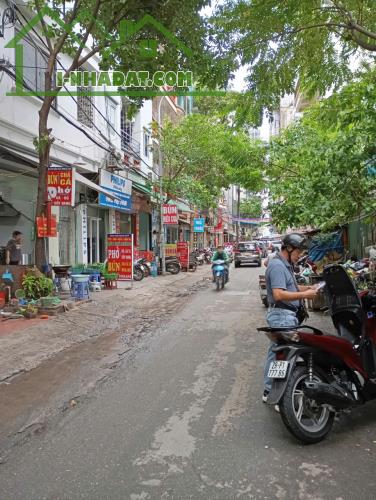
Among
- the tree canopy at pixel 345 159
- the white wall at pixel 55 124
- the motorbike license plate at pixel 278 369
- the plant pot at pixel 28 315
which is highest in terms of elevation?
the white wall at pixel 55 124

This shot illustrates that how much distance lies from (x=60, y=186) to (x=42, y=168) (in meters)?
0.96

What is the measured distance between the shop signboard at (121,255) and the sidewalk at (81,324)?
1.90 feet

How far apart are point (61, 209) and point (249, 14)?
11.2 meters

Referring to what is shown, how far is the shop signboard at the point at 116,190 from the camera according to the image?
17.2 m

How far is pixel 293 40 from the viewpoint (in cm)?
675

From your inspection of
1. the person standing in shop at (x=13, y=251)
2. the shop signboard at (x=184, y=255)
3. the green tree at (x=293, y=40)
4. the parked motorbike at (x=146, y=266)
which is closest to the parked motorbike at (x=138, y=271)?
the parked motorbike at (x=146, y=266)

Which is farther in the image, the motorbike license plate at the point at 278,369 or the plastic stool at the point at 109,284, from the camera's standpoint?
the plastic stool at the point at 109,284

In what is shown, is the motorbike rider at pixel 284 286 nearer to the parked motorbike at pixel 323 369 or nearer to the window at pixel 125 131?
the parked motorbike at pixel 323 369

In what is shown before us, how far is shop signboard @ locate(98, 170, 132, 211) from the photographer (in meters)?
17.2

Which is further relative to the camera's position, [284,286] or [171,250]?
[171,250]

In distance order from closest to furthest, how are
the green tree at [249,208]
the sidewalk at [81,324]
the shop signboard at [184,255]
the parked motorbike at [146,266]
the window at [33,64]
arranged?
the sidewalk at [81,324] → the window at [33,64] → the parked motorbike at [146,266] → the shop signboard at [184,255] → the green tree at [249,208]

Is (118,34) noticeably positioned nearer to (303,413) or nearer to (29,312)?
(29,312)

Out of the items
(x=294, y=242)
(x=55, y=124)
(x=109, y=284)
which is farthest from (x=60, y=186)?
(x=294, y=242)

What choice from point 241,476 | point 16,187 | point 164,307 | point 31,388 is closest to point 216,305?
point 164,307
